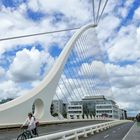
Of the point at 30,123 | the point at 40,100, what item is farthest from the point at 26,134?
the point at 40,100

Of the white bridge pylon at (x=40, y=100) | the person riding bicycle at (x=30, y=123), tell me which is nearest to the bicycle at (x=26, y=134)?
the person riding bicycle at (x=30, y=123)

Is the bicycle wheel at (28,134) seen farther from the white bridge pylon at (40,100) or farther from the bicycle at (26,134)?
the white bridge pylon at (40,100)

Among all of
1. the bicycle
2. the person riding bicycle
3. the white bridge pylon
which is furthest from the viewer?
the white bridge pylon

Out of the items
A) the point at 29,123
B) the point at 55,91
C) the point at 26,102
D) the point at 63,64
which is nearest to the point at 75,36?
the point at 63,64

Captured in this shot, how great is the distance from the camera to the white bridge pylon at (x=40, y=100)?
39.8m

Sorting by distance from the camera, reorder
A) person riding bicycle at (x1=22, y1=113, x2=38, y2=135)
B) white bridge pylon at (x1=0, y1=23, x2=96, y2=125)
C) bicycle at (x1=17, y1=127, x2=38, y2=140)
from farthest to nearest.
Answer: white bridge pylon at (x1=0, y1=23, x2=96, y2=125)
person riding bicycle at (x1=22, y1=113, x2=38, y2=135)
bicycle at (x1=17, y1=127, x2=38, y2=140)

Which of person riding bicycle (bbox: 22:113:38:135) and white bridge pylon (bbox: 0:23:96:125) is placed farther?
white bridge pylon (bbox: 0:23:96:125)

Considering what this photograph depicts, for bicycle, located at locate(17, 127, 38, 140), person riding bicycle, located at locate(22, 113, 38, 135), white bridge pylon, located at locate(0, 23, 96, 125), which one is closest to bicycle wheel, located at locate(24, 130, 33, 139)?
bicycle, located at locate(17, 127, 38, 140)

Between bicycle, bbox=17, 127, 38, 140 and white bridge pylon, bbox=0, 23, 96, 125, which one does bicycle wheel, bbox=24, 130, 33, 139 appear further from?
white bridge pylon, bbox=0, 23, 96, 125

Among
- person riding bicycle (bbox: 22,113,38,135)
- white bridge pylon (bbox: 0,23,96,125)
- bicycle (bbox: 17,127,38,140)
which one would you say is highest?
white bridge pylon (bbox: 0,23,96,125)

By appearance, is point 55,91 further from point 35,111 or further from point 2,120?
point 2,120

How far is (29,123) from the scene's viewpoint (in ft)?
63.9

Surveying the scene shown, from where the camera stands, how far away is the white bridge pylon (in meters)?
39.8

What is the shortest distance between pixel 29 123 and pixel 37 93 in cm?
2826
